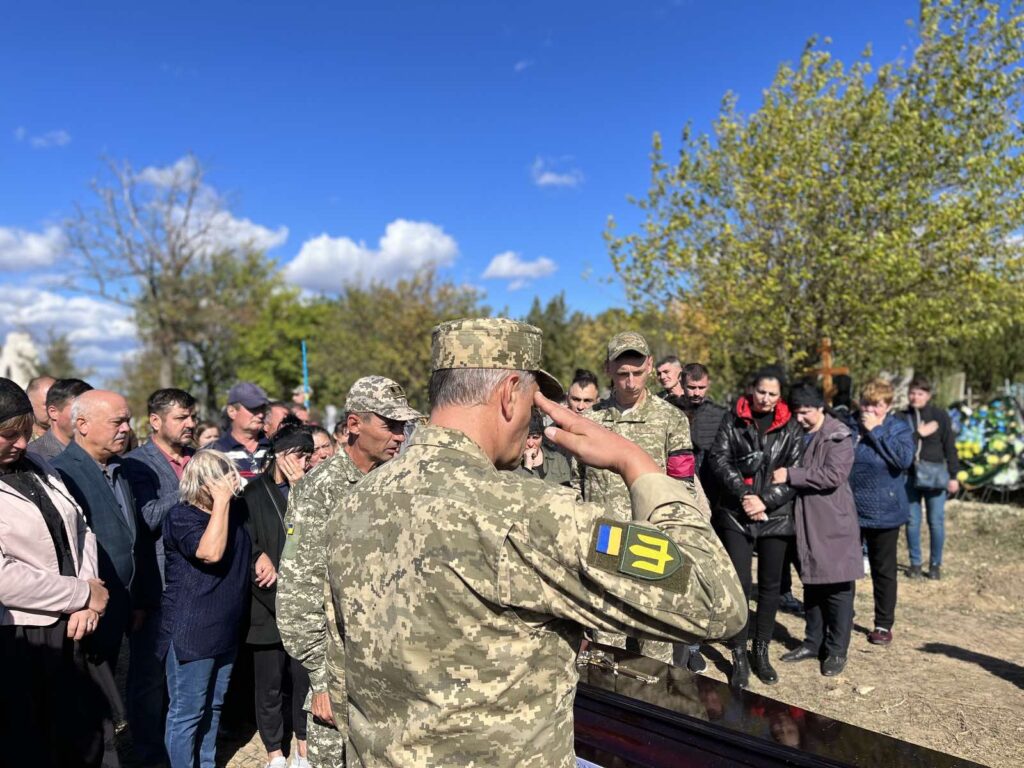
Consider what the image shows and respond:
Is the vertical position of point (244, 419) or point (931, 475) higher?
point (244, 419)

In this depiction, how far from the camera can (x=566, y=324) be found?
128ft

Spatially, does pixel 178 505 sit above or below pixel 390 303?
below

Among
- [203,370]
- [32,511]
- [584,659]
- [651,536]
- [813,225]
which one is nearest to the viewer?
[651,536]

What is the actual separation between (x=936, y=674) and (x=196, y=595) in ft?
14.7

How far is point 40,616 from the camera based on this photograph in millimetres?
2547

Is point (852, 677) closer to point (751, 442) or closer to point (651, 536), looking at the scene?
point (751, 442)

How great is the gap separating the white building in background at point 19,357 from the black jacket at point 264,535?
3380 centimetres

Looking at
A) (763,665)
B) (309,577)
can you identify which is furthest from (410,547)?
(763,665)

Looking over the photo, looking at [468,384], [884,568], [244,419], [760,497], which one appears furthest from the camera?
[244,419]

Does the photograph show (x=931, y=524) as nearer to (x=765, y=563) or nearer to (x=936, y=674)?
(x=936, y=674)

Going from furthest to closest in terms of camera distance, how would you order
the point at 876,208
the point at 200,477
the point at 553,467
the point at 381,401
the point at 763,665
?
the point at 876,208
the point at 553,467
the point at 763,665
the point at 200,477
the point at 381,401

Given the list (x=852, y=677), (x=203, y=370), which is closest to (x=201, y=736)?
(x=852, y=677)

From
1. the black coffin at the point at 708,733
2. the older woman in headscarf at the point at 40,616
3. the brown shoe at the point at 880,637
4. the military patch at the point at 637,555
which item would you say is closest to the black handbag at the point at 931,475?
the brown shoe at the point at 880,637

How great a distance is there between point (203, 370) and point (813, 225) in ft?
85.1
